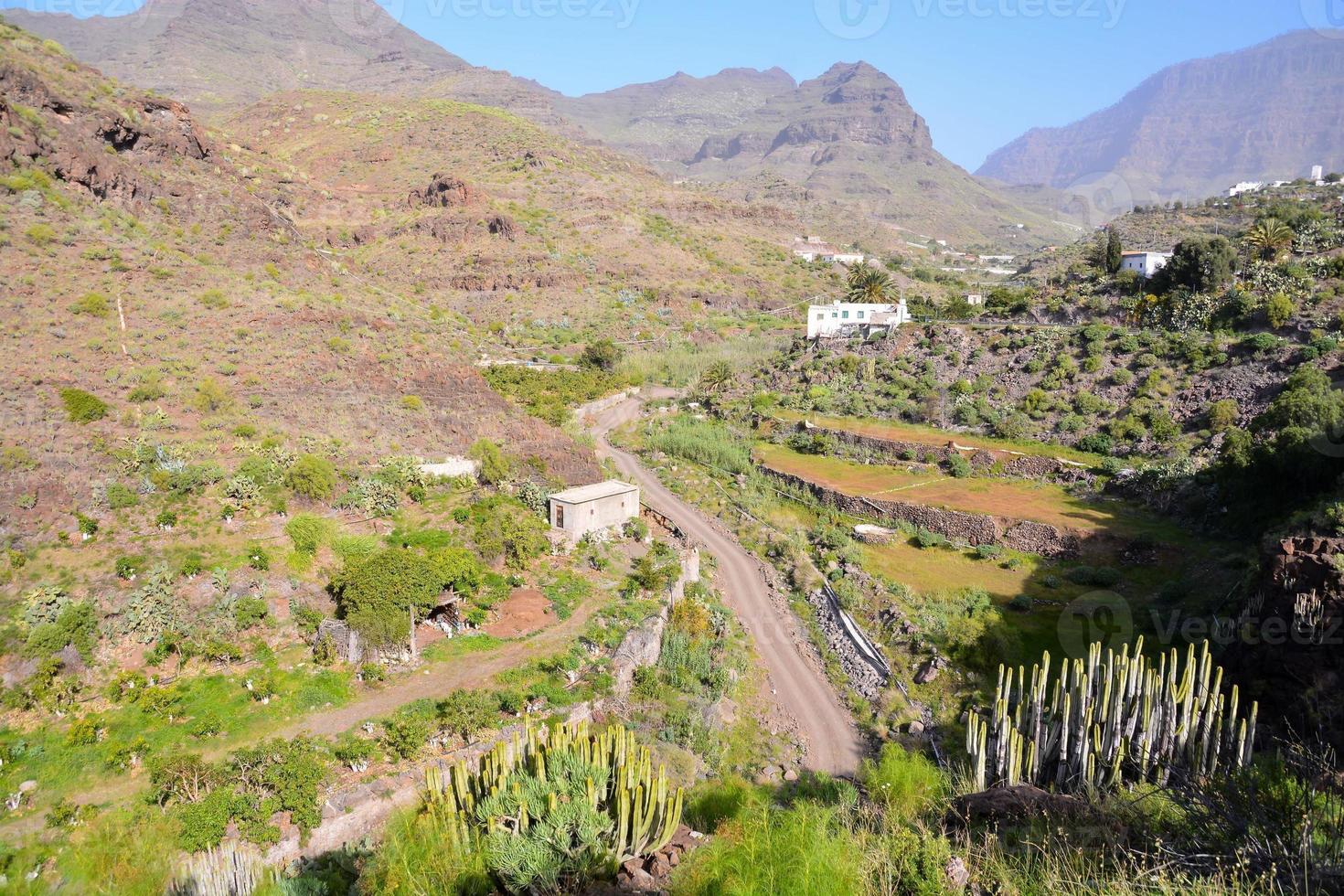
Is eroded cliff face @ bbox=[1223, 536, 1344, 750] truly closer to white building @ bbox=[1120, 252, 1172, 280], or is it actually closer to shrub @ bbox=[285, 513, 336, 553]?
shrub @ bbox=[285, 513, 336, 553]

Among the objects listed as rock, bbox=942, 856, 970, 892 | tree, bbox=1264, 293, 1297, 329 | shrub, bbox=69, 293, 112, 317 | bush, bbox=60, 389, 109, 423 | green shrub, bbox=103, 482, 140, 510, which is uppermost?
tree, bbox=1264, 293, 1297, 329

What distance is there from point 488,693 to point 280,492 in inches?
404

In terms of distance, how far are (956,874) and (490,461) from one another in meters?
20.6

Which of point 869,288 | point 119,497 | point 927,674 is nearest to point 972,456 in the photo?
point 927,674

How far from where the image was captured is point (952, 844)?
24.9 ft

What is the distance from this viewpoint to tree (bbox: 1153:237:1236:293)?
124 ft

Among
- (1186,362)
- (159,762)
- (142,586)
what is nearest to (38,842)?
(159,762)

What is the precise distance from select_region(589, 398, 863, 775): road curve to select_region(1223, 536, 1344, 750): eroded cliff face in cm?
772

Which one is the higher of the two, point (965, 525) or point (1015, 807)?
point (1015, 807)

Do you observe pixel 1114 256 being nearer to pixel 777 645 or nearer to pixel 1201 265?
pixel 1201 265

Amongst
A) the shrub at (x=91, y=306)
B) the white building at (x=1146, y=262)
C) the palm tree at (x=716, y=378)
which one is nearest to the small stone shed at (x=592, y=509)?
the shrub at (x=91, y=306)

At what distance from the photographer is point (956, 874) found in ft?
20.6

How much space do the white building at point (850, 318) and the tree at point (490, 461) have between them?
32319 millimetres

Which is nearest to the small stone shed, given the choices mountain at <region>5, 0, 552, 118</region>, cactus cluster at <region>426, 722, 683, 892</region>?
cactus cluster at <region>426, 722, 683, 892</region>
